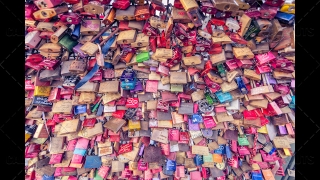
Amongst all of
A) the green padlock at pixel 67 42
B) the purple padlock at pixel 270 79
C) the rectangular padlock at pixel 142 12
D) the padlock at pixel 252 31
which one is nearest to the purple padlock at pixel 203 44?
the padlock at pixel 252 31

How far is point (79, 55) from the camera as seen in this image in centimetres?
245

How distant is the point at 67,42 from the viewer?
233 centimetres

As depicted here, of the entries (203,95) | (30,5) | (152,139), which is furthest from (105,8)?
(152,139)

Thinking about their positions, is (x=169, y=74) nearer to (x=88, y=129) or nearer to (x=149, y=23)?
(x=149, y=23)

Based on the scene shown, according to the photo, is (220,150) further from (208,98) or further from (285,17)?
(285,17)

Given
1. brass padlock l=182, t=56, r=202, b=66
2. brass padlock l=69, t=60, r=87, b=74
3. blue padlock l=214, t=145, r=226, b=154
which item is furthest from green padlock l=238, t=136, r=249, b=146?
brass padlock l=69, t=60, r=87, b=74

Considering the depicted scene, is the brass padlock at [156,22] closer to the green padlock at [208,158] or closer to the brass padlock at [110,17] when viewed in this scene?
the brass padlock at [110,17]

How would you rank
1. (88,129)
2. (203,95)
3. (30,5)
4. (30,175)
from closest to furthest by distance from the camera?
(30,5) < (203,95) < (88,129) < (30,175)

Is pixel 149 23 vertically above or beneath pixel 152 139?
above

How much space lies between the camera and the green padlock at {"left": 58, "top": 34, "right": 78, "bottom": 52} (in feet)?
7.55

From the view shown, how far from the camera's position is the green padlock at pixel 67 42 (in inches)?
90.6

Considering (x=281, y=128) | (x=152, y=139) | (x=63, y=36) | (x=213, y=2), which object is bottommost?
(x=152, y=139)

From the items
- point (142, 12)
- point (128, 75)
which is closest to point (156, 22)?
point (142, 12)

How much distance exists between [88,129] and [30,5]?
158 cm
